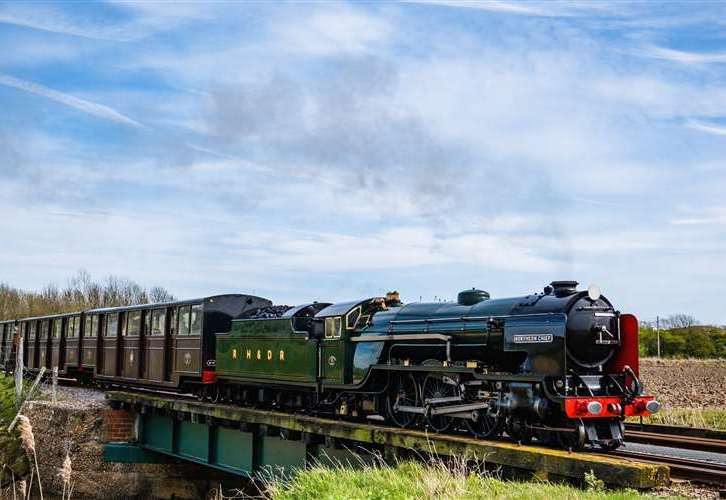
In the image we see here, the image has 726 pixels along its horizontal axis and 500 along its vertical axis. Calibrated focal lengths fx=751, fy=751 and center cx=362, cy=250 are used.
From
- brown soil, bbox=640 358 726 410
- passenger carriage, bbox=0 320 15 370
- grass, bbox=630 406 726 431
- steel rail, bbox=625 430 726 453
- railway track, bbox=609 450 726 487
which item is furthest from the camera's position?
passenger carriage, bbox=0 320 15 370

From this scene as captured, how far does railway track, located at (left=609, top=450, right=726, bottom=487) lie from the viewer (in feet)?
29.8

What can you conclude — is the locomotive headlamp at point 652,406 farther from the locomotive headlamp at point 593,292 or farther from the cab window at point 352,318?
the cab window at point 352,318

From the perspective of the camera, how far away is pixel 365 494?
8.82 m

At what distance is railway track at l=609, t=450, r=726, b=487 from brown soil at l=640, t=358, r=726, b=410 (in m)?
11.7

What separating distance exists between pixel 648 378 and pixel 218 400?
21.7 meters

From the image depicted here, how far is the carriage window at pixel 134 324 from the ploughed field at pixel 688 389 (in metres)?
15.6

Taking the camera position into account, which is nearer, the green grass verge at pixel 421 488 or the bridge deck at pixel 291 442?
the green grass verge at pixel 421 488

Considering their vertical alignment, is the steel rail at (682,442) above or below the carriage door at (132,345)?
below

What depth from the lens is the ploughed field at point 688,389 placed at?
17.6 metres

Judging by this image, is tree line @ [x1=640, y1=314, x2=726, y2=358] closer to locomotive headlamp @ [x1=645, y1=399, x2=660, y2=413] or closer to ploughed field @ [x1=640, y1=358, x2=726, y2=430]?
ploughed field @ [x1=640, y1=358, x2=726, y2=430]

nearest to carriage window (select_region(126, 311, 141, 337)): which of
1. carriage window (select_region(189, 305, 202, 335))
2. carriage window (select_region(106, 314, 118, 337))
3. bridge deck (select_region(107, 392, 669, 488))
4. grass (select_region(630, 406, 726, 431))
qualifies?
carriage window (select_region(106, 314, 118, 337))

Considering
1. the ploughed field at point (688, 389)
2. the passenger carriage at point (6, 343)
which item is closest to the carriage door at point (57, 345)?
the passenger carriage at point (6, 343)

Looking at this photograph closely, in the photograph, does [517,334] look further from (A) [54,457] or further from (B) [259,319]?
(A) [54,457]

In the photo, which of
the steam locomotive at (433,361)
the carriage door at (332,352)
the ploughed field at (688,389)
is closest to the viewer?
the steam locomotive at (433,361)
